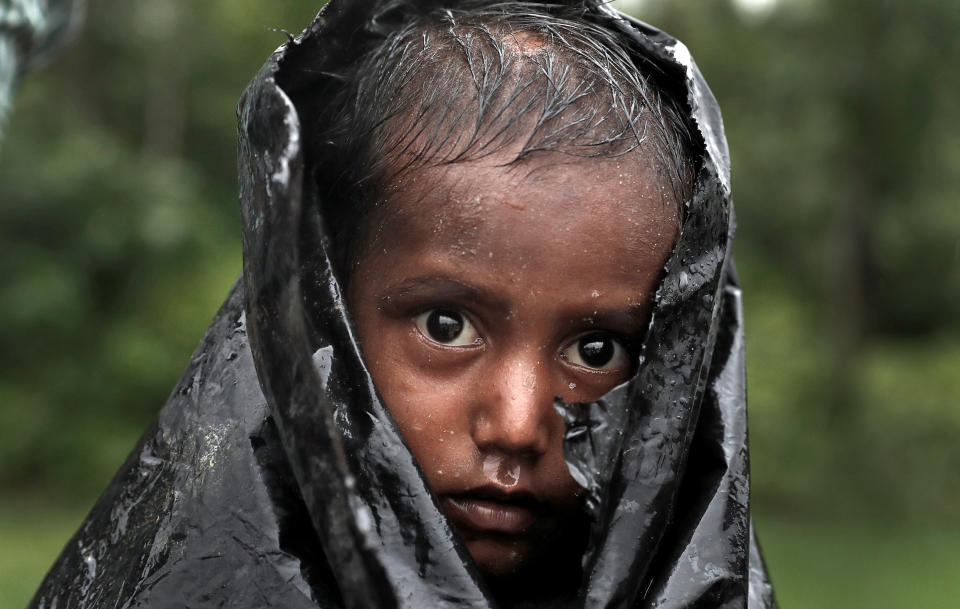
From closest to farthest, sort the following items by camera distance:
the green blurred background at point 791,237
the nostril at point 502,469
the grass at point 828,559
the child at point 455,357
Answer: the child at point 455,357 → the nostril at point 502,469 → the grass at point 828,559 → the green blurred background at point 791,237

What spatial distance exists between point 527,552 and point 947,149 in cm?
1070

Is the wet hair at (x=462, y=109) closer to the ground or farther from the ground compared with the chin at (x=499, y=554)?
farther from the ground

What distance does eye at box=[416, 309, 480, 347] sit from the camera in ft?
5.72

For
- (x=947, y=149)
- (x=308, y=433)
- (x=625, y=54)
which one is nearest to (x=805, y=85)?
(x=947, y=149)

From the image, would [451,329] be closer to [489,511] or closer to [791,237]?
[489,511]

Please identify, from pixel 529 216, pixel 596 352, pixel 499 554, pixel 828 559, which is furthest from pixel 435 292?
pixel 828 559

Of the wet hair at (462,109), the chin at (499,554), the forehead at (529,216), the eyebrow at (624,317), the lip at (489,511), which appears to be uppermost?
the wet hair at (462,109)

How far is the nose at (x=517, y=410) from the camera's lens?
1.65 m

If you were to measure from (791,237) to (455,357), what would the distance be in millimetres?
14257

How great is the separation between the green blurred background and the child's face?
802 centimetres

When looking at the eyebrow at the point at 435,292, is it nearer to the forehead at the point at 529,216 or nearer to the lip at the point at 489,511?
the forehead at the point at 529,216

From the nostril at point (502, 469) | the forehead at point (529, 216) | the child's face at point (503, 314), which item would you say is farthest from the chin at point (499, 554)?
the forehead at point (529, 216)

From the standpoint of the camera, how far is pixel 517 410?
1.65 metres

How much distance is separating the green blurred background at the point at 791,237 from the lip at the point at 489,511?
8023 mm
